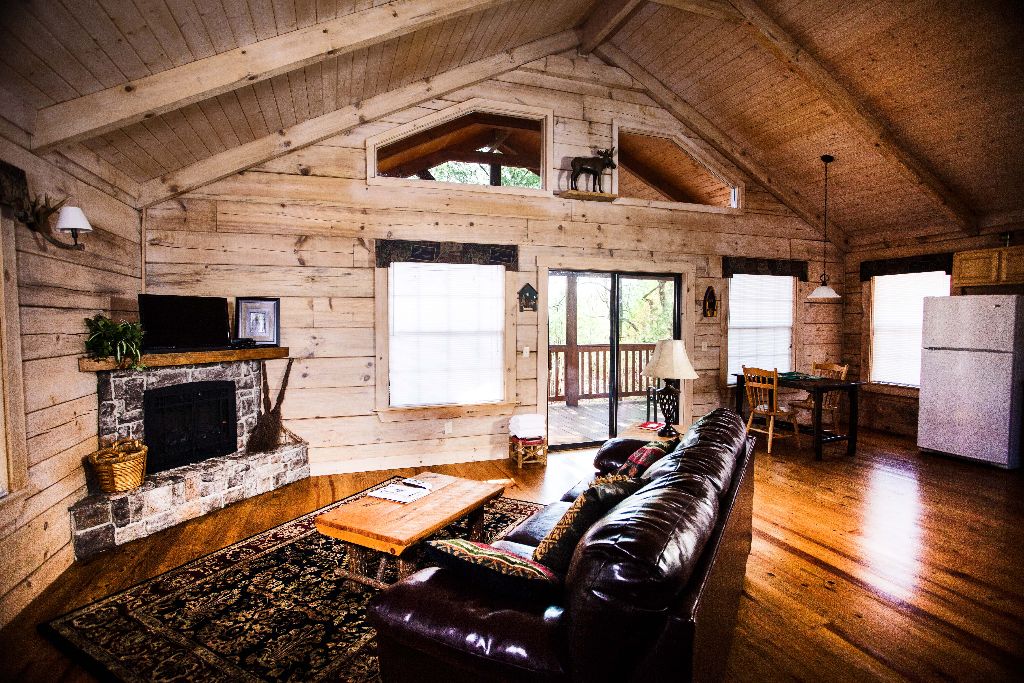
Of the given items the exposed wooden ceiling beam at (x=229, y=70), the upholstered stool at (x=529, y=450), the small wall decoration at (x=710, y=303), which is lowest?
the upholstered stool at (x=529, y=450)

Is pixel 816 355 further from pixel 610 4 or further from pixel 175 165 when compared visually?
pixel 175 165

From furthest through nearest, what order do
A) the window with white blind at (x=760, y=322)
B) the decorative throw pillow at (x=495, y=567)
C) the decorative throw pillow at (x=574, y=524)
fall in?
the window with white blind at (x=760, y=322)
the decorative throw pillow at (x=574, y=524)
the decorative throw pillow at (x=495, y=567)

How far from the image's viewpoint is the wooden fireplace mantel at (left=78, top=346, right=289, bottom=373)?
10.2ft

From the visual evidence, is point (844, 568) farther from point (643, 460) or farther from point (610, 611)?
point (610, 611)

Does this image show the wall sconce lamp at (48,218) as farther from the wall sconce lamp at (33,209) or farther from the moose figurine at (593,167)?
the moose figurine at (593,167)

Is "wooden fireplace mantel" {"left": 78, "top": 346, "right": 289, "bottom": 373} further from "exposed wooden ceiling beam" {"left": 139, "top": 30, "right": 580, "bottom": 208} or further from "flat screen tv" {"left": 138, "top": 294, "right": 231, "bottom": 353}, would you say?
"exposed wooden ceiling beam" {"left": 139, "top": 30, "right": 580, "bottom": 208}

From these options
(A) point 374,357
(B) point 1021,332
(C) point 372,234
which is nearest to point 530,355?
(A) point 374,357

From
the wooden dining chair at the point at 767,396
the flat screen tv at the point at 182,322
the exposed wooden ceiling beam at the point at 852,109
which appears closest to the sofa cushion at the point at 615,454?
the wooden dining chair at the point at 767,396

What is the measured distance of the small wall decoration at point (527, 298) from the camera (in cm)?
520

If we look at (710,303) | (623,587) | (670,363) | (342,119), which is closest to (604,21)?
(342,119)

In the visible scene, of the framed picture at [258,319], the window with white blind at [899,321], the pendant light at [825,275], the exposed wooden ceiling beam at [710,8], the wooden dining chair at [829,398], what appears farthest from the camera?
the window with white blind at [899,321]

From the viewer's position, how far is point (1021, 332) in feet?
15.2

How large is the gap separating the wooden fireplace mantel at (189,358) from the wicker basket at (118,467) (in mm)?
518

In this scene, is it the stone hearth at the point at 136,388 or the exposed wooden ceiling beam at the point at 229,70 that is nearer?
the exposed wooden ceiling beam at the point at 229,70
